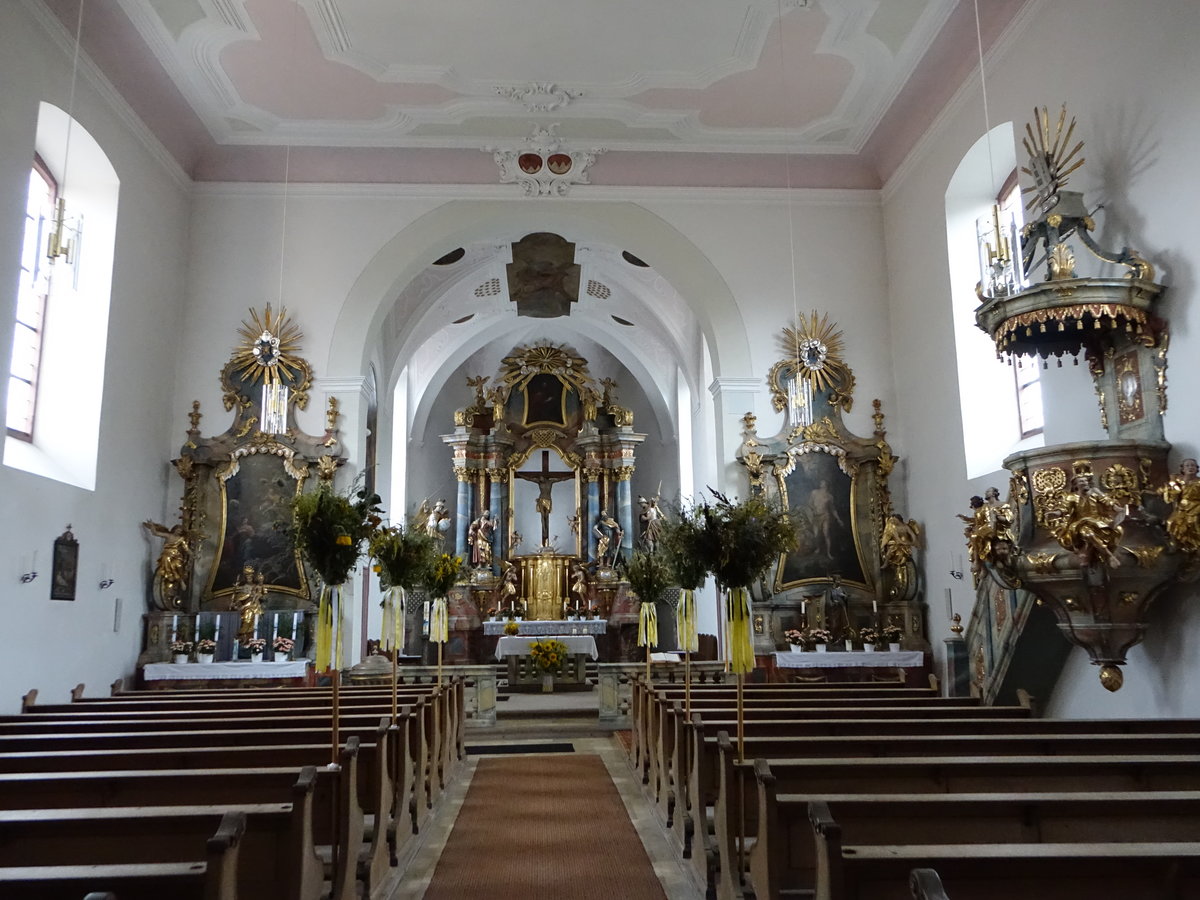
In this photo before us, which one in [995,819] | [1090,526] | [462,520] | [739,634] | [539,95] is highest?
[539,95]

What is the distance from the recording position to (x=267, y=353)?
12.0 metres

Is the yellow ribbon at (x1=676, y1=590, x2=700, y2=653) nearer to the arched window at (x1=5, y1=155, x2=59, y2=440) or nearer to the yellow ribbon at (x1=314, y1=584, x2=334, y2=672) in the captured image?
the yellow ribbon at (x1=314, y1=584, x2=334, y2=672)

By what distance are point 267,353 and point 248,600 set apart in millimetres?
3142

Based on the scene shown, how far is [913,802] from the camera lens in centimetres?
333

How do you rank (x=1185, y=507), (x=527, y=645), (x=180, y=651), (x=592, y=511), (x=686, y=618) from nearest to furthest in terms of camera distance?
(x=1185, y=507) < (x=686, y=618) < (x=180, y=651) < (x=527, y=645) < (x=592, y=511)

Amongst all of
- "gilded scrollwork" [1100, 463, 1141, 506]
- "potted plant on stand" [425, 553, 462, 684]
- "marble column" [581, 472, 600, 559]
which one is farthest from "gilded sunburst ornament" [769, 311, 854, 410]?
"marble column" [581, 472, 600, 559]

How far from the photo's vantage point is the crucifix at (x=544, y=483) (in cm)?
2102

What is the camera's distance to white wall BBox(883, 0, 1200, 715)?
6.81 meters

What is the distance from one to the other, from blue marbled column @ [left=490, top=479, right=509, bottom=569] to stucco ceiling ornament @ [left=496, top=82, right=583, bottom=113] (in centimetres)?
1039

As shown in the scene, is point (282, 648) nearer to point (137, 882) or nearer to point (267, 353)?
point (267, 353)

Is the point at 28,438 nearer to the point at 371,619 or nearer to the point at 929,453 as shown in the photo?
the point at 371,619

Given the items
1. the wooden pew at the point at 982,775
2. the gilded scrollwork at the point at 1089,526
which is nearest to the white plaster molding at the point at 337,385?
the gilded scrollwork at the point at 1089,526

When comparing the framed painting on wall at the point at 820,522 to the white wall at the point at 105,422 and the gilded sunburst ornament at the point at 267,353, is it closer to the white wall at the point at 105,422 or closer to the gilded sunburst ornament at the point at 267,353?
the gilded sunburst ornament at the point at 267,353

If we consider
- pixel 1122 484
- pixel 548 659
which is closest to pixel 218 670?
pixel 548 659
